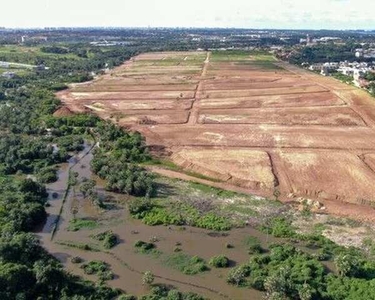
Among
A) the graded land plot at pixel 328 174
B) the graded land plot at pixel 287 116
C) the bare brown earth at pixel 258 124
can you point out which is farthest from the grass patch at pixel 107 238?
the graded land plot at pixel 287 116

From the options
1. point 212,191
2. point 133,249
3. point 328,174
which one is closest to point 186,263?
point 133,249

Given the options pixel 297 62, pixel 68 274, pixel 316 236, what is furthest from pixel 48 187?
pixel 297 62

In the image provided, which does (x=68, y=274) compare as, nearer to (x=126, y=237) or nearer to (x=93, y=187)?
(x=126, y=237)

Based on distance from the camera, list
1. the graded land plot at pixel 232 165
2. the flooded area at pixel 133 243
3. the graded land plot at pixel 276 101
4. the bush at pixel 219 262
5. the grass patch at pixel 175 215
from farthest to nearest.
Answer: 1. the graded land plot at pixel 276 101
2. the graded land plot at pixel 232 165
3. the grass patch at pixel 175 215
4. the bush at pixel 219 262
5. the flooded area at pixel 133 243

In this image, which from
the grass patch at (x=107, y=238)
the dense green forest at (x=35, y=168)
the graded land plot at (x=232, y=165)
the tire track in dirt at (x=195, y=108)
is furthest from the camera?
the tire track in dirt at (x=195, y=108)

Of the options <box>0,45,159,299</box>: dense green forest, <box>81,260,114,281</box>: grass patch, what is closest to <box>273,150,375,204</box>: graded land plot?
<box>0,45,159,299</box>: dense green forest

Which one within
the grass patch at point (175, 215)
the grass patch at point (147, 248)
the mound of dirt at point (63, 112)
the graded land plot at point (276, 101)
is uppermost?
the graded land plot at point (276, 101)

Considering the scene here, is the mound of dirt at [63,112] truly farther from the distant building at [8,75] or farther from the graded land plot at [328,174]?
the distant building at [8,75]
